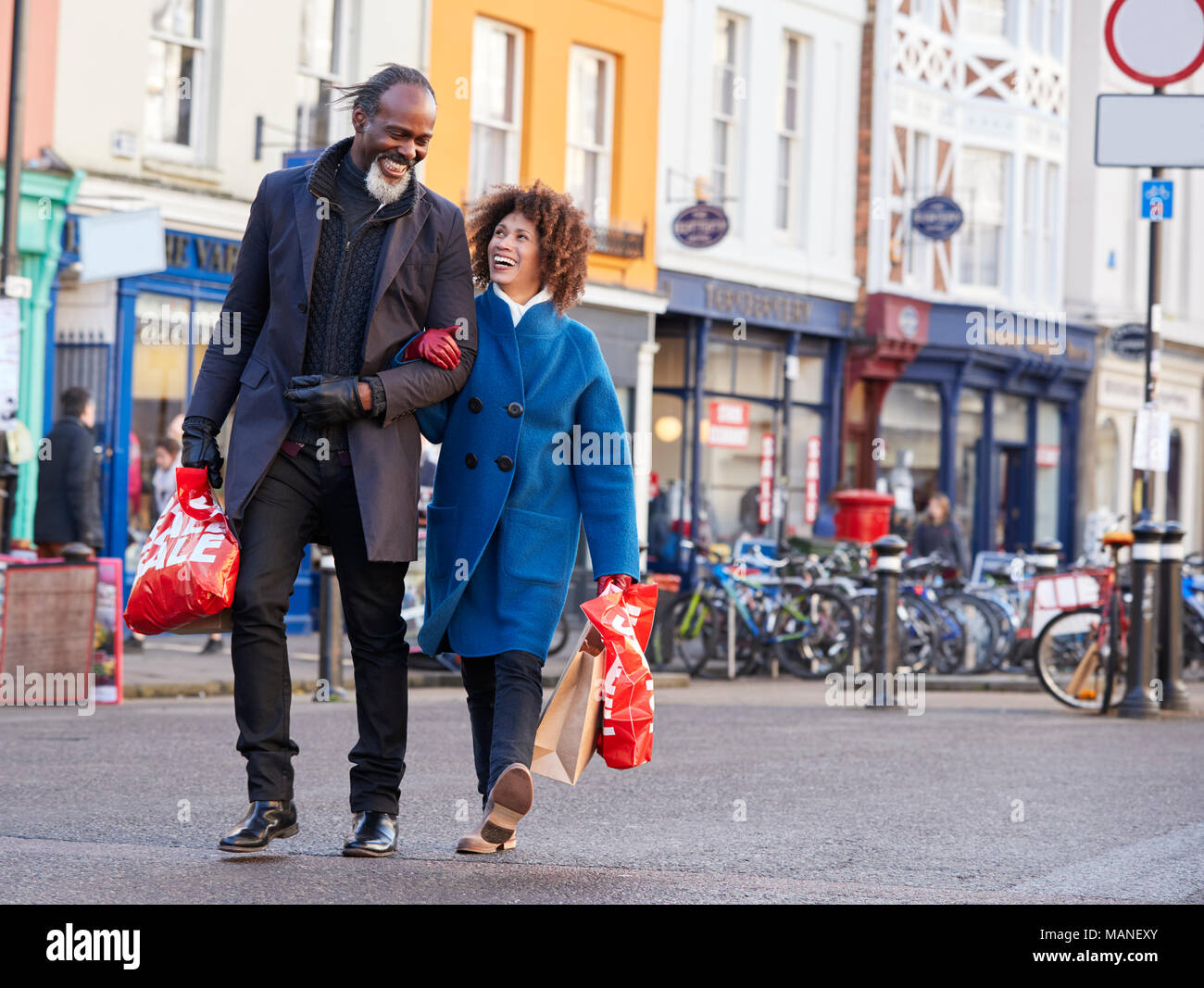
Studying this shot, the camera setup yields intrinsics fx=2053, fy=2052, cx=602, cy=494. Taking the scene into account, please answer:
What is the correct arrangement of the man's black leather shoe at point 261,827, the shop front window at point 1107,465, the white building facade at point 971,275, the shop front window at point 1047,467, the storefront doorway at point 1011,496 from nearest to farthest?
the man's black leather shoe at point 261,827
the white building facade at point 971,275
the storefront doorway at point 1011,496
the shop front window at point 1047,467
the shop front window at point 1107,465

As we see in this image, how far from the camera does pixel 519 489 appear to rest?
5.66 metres

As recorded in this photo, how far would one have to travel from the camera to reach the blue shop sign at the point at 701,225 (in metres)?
22.3

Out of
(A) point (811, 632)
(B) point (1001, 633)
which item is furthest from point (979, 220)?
(A) point (811, 632)

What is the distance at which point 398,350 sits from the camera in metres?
5.55

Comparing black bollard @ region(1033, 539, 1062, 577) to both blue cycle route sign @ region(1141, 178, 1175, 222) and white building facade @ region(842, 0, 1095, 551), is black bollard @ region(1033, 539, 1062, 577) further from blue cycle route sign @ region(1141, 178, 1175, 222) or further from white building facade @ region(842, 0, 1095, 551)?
white building facade @ region(842, 0, 1095, 551)

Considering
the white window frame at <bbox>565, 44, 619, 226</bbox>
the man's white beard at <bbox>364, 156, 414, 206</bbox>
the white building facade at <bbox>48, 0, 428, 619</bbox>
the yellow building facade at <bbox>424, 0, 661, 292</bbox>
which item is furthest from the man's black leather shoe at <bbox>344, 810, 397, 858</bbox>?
the white window frame at <bbox>565, 44, 619, 226</bbox>

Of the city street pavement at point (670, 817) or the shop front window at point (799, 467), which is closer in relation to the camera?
the city street pavement at point (670, 817)

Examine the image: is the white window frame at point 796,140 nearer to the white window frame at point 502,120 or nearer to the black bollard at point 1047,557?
the white window frame at point 502,120

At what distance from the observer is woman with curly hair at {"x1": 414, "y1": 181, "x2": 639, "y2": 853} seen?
5.59m

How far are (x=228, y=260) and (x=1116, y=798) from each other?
11709 millimetres

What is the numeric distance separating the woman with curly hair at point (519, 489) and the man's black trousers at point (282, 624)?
0.18 m

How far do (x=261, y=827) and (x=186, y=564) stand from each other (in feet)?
2.33

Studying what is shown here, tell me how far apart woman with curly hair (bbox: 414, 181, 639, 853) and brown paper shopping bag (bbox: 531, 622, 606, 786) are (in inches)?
3.1

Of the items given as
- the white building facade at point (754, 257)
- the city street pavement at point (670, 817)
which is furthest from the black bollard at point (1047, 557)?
the city street pavement at point (670, 817)
